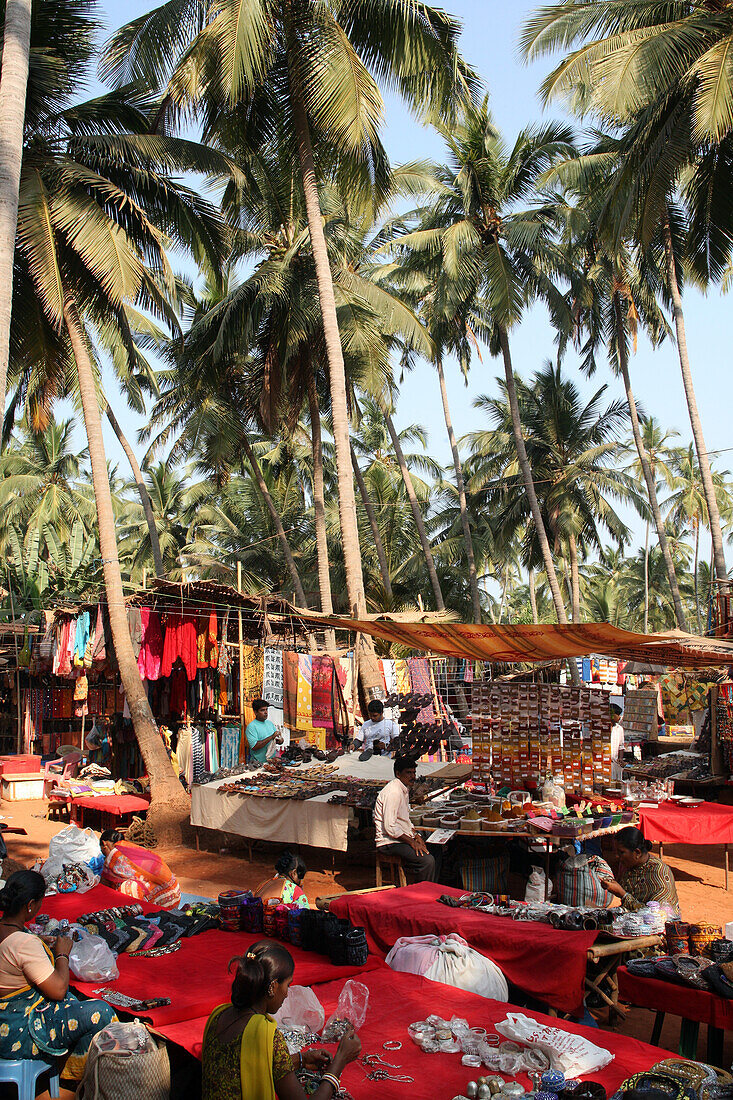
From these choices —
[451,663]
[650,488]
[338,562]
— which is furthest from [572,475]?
[451,663]

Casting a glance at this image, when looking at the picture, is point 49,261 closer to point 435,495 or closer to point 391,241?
point 391,241

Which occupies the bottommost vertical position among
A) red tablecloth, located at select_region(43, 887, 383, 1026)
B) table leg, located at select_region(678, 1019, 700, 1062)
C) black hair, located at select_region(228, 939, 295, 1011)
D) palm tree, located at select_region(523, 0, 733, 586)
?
table leg, located at select_region(678, 1019, 700, 1062)

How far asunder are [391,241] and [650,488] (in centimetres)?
992

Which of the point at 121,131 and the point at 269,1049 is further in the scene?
the point at 121,131

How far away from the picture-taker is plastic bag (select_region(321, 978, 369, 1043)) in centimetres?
393

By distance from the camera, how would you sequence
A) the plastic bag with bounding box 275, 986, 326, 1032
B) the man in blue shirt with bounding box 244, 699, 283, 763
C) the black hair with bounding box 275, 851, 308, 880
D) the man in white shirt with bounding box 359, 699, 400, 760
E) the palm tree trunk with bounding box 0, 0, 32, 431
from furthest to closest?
the man in blue shirt with bounding box 244, 699, 283, 763 → the man in white shirt with bounding box 359, 699, 400, 760 → the palm tree trunk with bounding box 0, 0, 32, 431 → the black hair with bounding box 275, 851, 308, 880 → the plastic bag with bounding box 275, 986, 326, 1032

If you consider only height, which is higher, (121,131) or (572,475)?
(121,131)

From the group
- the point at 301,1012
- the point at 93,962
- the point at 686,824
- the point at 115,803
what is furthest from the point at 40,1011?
the point at 115,803

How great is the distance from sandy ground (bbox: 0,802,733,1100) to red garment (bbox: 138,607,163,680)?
2.44 metres

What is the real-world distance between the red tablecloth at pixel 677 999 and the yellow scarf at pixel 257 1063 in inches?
Result: 92.4

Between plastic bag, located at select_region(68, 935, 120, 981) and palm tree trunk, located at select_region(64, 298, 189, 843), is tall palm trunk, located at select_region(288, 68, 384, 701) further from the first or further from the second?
plastic bag, located at select_region(68, 935, 120, 981)

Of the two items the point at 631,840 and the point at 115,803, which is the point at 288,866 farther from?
the point at 115,803

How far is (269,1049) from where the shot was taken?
306cm

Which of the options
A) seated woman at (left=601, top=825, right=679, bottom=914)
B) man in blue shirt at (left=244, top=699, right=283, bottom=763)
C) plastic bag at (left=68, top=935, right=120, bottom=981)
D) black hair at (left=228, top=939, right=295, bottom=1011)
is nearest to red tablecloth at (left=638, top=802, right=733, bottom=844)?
seated woman at (left=601, top=825, right=679, bottom=914)
